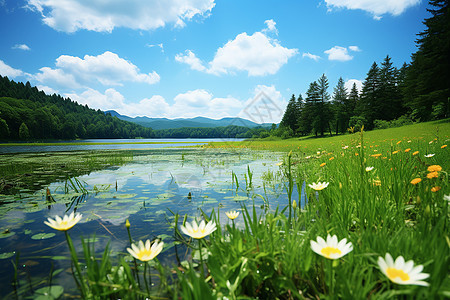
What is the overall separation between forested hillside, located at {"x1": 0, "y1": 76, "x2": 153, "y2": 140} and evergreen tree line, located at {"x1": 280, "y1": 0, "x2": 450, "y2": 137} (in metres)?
59.1

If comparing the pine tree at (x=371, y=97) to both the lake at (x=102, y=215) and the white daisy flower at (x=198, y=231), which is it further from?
the white daisy flower at (x=198, y=231)

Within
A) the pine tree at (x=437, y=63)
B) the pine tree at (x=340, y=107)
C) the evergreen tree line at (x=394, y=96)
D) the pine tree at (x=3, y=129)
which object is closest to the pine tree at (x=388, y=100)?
the evergreen tree line at (x=394, y=96)

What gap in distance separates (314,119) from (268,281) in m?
40.9

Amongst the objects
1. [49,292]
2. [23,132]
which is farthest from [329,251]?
[23,132]

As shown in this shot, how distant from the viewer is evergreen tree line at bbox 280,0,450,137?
1766 cm

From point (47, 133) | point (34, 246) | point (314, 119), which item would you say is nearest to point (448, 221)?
point (34, 246)

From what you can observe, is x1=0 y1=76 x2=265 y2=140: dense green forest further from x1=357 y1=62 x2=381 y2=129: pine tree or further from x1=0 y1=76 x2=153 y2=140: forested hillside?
x1=357 y1=62 x2=381 y2=129: pine tree

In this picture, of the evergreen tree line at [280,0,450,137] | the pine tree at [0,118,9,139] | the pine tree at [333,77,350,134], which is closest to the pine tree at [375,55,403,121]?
the evergreen tree line at [280,0,450,137]

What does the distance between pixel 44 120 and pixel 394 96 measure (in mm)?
77109

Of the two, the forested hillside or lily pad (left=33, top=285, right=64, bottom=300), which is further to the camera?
the forested hillside

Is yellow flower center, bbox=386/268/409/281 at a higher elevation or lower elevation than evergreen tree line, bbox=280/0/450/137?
lower

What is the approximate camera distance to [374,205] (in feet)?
4.97

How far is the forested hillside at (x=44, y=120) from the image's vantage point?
4781 centimetres

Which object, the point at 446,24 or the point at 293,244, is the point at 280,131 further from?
Result: the point at 293,244
